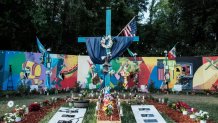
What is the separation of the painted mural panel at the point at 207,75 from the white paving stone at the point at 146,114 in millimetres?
12696

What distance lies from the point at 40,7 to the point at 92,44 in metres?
14.7

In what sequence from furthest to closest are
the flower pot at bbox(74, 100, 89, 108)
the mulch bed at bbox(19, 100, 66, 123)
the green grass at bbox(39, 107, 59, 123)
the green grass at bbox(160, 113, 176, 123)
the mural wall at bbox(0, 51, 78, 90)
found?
1. the mural wall at bbox(0, 51, 78, 90)
2. the flower pot at bbox(74, 100, 89, 108)
3. the green grass at bbox(160, 113, 176, 123)
4. the green grass at bbox(39, 107, 59, 123)
5. the mulch bed at bbox(19, 100, 66, 123)

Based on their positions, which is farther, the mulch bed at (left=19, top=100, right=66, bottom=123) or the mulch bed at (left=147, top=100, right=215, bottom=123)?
the mulch bed at (left=147, top=100, right=215, bottom=123)

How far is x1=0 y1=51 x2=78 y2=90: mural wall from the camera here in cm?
2688

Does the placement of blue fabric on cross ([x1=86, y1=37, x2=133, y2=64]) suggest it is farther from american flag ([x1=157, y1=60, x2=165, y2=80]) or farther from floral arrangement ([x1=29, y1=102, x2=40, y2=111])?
american flag ([x1=157, y1=60, x2=165, y2=80])

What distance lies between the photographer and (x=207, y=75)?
3017 centimetres

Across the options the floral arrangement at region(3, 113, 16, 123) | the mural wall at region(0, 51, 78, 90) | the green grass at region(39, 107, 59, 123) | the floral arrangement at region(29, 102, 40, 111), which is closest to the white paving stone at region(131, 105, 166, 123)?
the green grass at region(39, 107, 59, 123)

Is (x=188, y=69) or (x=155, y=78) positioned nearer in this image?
(x=188, y=69)

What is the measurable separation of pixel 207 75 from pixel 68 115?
56.6 ft

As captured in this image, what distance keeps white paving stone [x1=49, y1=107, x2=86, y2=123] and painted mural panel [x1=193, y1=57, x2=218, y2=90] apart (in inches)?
604

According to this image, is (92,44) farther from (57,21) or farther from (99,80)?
(57,21)

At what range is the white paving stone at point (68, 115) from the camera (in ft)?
48.0

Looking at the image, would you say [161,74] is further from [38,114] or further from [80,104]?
[38,114]

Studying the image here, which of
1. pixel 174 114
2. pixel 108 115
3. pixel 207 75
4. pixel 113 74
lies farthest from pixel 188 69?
pixel 108 115
